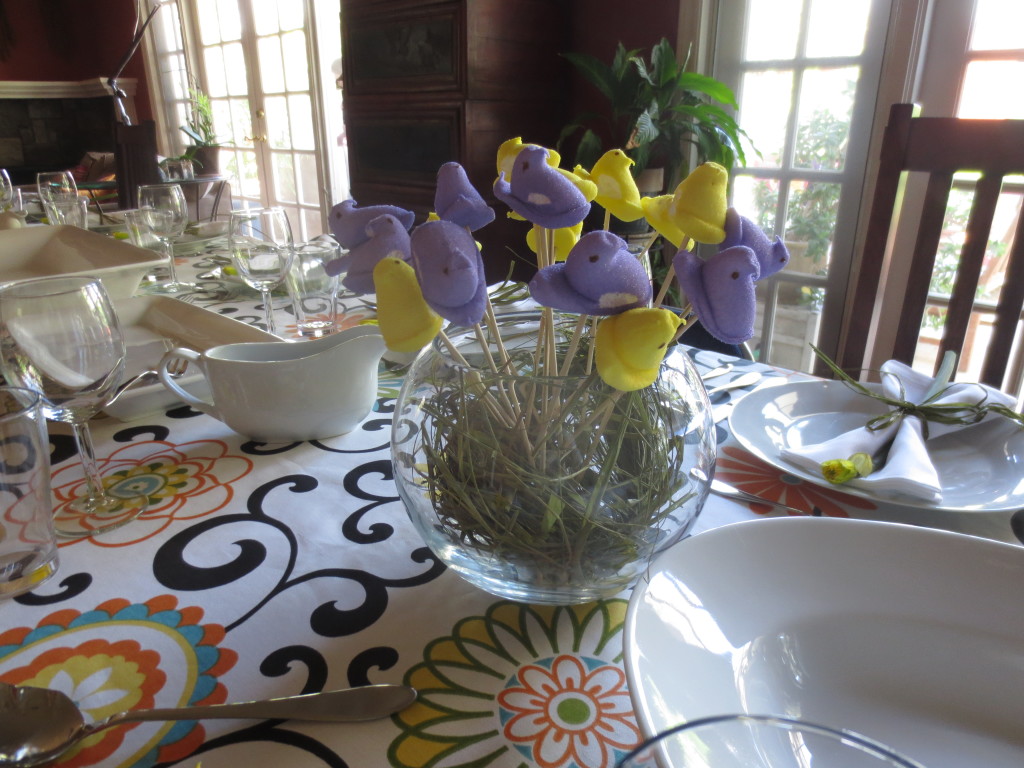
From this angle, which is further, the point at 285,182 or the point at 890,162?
the point at 285,182

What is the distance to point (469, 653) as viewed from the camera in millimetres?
364

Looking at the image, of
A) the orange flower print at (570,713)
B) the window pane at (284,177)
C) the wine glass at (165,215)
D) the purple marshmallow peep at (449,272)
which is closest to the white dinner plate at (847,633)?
the orange flower print at (570,713)

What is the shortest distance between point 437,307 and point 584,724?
21 cm

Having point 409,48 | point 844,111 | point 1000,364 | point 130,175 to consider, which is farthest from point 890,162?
point 130,175

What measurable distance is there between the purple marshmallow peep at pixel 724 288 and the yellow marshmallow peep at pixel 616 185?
8 centimetres

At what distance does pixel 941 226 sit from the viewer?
0.88m

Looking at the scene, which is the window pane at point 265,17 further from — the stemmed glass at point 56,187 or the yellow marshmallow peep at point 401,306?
the yellow marshmallow peep at point 401,306

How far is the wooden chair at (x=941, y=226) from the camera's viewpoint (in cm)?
84

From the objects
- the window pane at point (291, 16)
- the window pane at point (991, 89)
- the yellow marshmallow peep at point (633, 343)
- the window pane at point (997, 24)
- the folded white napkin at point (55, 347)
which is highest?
the window pane at point (291, 16)

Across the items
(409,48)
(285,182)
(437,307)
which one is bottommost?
(285,182)

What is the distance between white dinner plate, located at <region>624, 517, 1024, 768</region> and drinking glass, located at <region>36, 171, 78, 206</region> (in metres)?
1.62

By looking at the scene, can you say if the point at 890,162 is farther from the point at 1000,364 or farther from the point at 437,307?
the point at 437,307

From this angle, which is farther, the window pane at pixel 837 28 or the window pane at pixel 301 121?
the window pane at pixel 301 121

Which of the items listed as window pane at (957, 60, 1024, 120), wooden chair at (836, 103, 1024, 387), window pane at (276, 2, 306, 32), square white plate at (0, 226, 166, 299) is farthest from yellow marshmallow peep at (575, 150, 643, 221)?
window pane at (276, 2, 306, 32)
